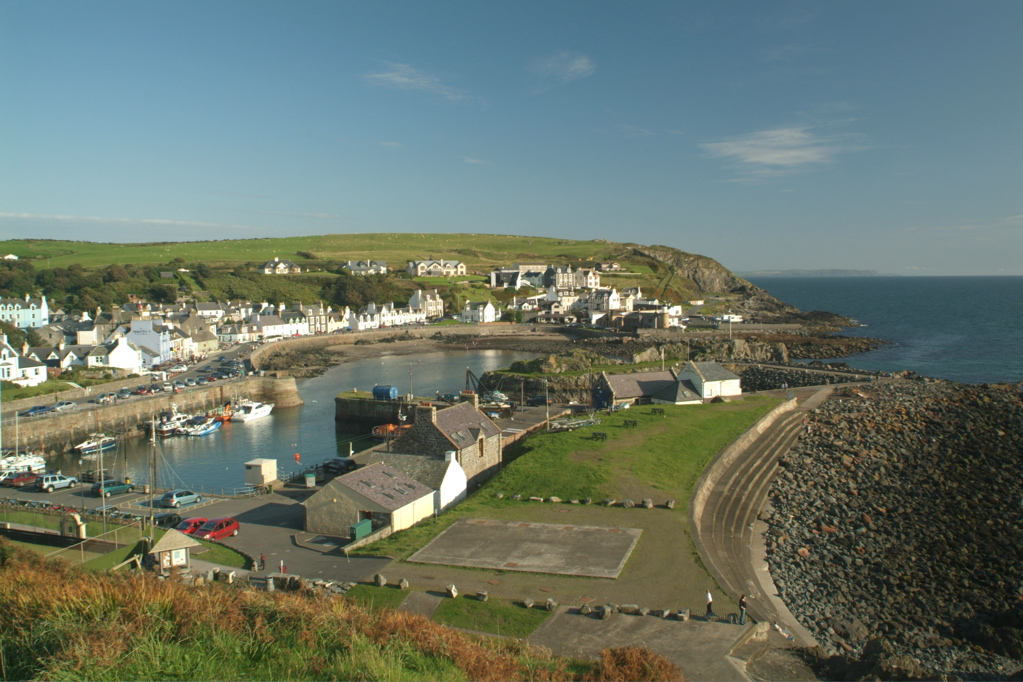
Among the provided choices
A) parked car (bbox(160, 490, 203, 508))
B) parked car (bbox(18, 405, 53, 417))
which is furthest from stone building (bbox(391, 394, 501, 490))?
parked car (bbox(18, 405, 53, 417))

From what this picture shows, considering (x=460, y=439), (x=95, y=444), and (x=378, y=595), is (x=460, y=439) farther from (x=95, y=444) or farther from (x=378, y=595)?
(x=95, y=444)

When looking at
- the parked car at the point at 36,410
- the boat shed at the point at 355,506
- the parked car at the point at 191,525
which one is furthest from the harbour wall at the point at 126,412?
the boat shed at the point at 355,506

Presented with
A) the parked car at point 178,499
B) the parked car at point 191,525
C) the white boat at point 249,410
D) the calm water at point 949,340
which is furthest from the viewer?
the calm water at point 949,340

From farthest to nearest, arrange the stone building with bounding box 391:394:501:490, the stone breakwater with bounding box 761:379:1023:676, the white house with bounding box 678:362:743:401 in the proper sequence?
the white house with bounding box 678:362:743:401
the stone building with bounding box 391:394:501:490
the stone breakwater with bounding box 761:379:1023:676

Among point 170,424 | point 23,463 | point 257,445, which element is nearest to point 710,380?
point 257,445

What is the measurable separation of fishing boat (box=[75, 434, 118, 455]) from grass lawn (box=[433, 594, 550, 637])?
105 ft

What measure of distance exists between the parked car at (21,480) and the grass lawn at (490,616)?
24073 millimetres

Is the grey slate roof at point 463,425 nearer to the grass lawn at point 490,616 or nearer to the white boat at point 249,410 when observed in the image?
the grass lawn at point 490,616

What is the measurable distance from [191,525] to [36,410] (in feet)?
89.6

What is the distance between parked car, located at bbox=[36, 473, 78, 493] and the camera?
2717 centimetres

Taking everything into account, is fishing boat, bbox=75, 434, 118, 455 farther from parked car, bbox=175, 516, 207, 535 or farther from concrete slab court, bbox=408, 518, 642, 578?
concrete slab court, bbox=408, 518, 642, 578

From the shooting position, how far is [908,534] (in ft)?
70.6

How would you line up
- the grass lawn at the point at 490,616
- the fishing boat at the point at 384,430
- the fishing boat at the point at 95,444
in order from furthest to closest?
1. the fishing boat at the point at 384,430
2. the fishing boat at the point at 95,444
3. the grass lawn at the point at 490,616

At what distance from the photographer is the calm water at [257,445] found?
3431 centimetres
